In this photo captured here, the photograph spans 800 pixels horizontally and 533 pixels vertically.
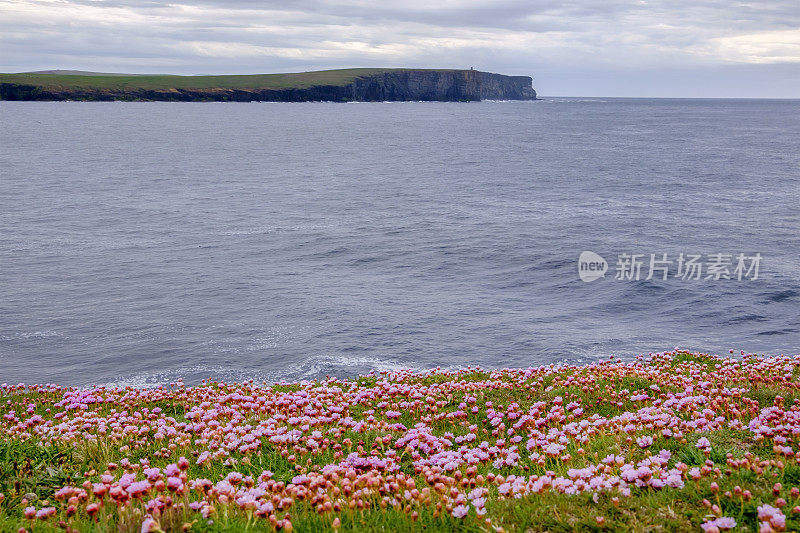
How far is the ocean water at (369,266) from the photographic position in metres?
24.9

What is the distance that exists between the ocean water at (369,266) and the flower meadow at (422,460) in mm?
10052

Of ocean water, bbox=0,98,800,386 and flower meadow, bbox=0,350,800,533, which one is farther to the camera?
ocean water, bbox=0,98,800,386

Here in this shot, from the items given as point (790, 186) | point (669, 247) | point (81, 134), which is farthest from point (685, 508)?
point (81, 134)

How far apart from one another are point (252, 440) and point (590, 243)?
3663 centimetres

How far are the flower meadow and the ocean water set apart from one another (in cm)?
1005

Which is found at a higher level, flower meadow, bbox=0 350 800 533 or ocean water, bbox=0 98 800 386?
flower meadow, bbox=0 350 800 533

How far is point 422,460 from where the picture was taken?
25.6 ft

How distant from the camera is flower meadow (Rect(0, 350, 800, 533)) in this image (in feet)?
20.0

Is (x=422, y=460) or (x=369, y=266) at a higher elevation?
(x=422, y=460)

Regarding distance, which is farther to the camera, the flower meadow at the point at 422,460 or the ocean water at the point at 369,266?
the ocean water at the point at 369,266

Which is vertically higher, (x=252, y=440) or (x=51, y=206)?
(x=252, y=440)

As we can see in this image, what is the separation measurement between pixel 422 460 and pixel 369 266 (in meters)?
30.3

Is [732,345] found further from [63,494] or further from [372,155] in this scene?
[372,155]

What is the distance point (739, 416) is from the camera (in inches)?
371
